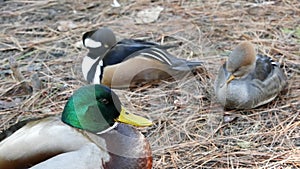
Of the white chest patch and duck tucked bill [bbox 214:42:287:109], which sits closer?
duck tucked bill [bbox 214:42:287:109]

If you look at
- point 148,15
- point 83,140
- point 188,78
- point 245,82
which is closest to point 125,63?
point 188,78

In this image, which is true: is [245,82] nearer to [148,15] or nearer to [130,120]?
[130,120]

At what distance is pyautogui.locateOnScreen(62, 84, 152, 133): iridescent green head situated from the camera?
2744 millimetres

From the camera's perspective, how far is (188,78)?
4020 mm

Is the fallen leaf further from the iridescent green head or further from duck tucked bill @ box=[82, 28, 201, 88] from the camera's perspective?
the iridescent green head

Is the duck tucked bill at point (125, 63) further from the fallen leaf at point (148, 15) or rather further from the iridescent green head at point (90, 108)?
the iridescent green head at point (90, 108)

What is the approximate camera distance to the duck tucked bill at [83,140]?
8.30 feet

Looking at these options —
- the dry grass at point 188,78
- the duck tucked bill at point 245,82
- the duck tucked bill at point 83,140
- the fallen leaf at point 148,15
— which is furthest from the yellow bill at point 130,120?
the fallen leaf at point 148,15

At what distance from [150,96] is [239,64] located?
63cm

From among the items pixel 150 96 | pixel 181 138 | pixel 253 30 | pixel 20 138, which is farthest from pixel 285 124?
pixel 20 138

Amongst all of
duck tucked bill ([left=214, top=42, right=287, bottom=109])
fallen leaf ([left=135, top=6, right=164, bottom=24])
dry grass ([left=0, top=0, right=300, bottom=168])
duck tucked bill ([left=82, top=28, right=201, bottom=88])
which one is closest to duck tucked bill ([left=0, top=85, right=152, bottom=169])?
dry grass ([left=0, top=0, right=300, bottom=168])

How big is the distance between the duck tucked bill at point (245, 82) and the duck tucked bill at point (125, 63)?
17.4 inches

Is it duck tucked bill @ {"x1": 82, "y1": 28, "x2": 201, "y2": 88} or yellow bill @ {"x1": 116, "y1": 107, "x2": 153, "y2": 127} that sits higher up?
yellow bill @ {"x1": 116, "y1": 107, "x2": 153, "y2": 127}

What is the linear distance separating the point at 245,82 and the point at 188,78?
512 millimetres
